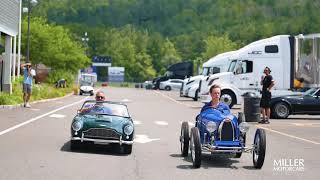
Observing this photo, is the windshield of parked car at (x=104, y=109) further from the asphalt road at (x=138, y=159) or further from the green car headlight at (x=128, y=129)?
the asphalt road at (x=138, y=159)

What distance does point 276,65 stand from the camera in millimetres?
33719

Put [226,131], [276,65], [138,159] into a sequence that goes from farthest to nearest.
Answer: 1. [276,65]
2. [138,159]
3. [226,131]

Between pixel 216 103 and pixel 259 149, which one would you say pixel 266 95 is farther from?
pixel 259 149

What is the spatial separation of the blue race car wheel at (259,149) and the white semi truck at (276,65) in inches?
832

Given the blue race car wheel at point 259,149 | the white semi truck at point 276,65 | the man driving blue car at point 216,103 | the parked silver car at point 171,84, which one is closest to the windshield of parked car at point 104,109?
the man driving blue car at point 216,103

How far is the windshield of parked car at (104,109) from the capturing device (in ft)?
45.3

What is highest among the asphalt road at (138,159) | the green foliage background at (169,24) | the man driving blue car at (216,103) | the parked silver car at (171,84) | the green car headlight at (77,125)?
the green foliage background at (169,24)

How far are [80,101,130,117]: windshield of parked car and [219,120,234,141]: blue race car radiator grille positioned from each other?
285 cm

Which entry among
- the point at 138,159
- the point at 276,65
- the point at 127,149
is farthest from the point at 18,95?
the point at 138,159

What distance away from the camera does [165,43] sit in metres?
162

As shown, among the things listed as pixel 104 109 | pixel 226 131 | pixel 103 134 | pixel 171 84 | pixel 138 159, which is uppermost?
pixel 171 84

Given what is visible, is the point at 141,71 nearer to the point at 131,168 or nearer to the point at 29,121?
the point at 29,121

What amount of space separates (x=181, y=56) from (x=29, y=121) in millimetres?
147263

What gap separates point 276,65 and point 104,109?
21180 mm
